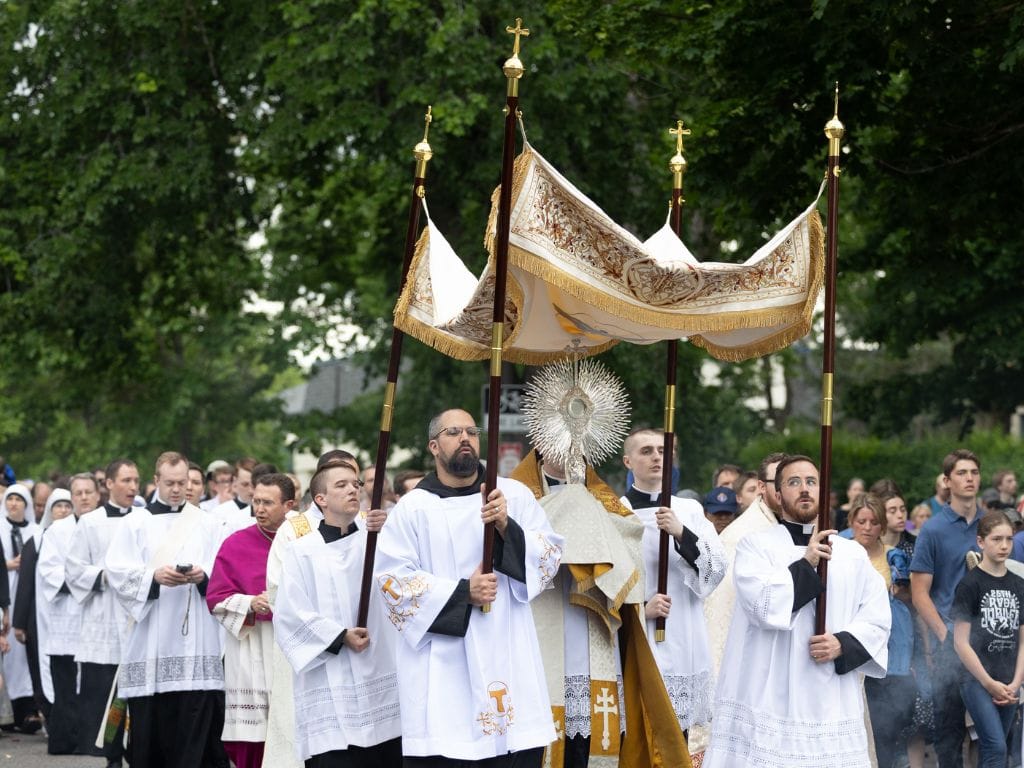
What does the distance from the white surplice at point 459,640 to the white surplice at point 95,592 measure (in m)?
4.57

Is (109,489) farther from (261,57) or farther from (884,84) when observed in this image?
(261,57)

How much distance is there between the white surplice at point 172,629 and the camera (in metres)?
10.7

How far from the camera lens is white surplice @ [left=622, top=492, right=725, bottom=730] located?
9.05 m

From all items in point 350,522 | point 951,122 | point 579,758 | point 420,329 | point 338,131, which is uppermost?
point 338,131

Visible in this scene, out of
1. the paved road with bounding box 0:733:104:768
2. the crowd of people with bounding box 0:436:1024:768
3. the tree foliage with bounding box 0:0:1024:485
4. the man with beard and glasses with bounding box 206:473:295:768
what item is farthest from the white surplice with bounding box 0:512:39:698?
the tree foliage with bounding box 0:0:1024:485

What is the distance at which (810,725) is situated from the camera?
7.81 meters

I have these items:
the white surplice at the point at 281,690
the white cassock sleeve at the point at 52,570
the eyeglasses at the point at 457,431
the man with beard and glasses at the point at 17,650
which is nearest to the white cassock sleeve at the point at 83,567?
the white cassock sleeve at the point at 52,570

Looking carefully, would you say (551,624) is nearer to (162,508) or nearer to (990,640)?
(990,640)

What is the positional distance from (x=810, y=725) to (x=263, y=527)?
11.1 feet

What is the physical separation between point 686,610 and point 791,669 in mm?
1413

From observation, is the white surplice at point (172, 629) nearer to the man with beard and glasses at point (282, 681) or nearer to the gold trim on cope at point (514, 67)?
the man with beard and glasses at point (282, 681)

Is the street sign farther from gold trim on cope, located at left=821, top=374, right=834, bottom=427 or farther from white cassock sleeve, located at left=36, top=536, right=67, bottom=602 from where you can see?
gold trim on cope, located at left=821, top=374, right=834, bottom=427

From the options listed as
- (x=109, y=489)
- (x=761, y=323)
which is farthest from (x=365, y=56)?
(x=761, y=323)

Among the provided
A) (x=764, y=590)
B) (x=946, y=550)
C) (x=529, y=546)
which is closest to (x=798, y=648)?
(x=764, y=590)
